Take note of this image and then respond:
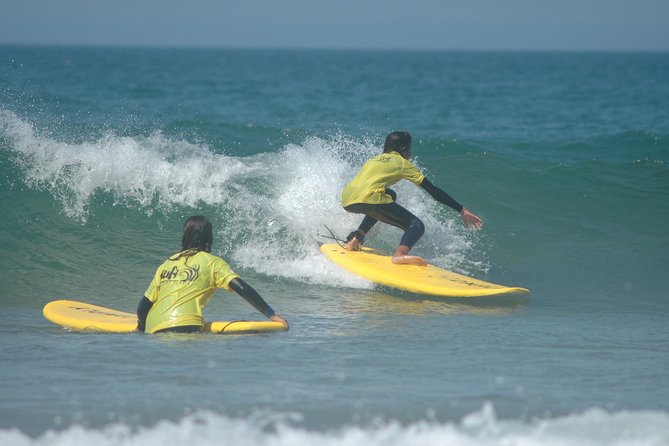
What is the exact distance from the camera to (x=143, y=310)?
6094 mm

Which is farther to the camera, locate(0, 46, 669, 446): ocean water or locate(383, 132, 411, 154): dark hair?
locate(383, 132, 411, 154): dark hair

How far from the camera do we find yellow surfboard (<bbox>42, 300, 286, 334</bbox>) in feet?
20.5

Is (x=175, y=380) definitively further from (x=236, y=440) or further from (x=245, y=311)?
(x=245, y=311)

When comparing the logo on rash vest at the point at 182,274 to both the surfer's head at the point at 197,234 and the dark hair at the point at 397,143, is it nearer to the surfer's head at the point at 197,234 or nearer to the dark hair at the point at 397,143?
the surfer's head at the point at 197,234

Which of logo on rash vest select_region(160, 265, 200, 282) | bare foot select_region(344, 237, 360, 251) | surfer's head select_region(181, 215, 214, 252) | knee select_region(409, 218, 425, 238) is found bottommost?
bare foot select_region(344, 237, 360, 251)

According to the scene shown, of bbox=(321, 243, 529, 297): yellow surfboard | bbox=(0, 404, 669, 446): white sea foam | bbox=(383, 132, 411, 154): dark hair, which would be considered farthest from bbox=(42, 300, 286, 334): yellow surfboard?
bbox=(383, 132, 411, 154): dark hair

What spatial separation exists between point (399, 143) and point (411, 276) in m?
1.35

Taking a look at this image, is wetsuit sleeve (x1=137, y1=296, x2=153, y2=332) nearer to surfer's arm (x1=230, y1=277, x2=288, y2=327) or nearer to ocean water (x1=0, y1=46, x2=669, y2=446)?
ocean water (x1=0, y1=46, x2=669, y2=446)

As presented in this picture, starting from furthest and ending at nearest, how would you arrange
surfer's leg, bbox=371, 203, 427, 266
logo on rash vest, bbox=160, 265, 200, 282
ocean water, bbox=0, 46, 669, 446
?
surfer's leg, bbox=371, 203, 427, 266 < logo on rash vest, bbox=160, 265, 200, 282 < ocean water, bbox=0, 46, 669, 446

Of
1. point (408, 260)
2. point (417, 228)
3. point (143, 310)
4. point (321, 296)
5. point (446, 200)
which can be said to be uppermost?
point (446, 200)

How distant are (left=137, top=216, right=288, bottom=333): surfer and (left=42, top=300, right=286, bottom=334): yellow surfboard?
0.23 meters

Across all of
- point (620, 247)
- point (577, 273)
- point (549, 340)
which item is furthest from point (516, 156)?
point (549, 340)

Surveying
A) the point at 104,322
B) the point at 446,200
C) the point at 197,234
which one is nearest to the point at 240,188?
the point at 446,200

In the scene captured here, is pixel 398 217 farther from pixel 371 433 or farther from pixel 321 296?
pixel 371 433
